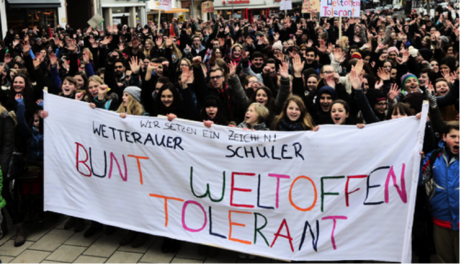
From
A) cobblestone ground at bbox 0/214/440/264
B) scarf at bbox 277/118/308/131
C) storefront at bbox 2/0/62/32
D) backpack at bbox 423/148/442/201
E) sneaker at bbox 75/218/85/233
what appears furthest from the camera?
storefront at bbox 2/0/62/32

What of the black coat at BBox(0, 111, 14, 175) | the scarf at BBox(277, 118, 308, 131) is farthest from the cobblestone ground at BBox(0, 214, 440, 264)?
the scarf at BBox(277, 118, 308, 131)

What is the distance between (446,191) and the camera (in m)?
3.86

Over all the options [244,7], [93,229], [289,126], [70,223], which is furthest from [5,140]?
[244,7]

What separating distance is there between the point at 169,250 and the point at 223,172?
3.54ft

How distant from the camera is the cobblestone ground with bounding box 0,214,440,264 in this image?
4770 mm

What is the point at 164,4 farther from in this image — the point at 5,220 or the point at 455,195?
the point at 455,195

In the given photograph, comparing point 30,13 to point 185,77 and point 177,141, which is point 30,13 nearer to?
point 185,77

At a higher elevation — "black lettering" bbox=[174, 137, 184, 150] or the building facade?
the building facade

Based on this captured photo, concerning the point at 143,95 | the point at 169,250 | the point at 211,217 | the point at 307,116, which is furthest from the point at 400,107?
the point at 143,95

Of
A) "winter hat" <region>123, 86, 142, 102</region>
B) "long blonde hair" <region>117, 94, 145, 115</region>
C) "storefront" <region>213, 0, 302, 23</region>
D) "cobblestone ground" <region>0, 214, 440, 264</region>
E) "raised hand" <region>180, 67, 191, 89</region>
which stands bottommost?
"cobblestone ground" <region>0, 214, 440, 264</region>

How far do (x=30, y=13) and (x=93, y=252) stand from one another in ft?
74.9

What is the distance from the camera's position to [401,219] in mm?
4047

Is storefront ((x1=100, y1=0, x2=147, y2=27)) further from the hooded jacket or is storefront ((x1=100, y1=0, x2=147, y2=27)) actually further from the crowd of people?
the hooded jacket

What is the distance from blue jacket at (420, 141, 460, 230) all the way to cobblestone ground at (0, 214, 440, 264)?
839 mm
